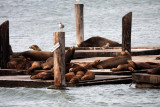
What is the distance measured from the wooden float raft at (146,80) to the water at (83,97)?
157mm

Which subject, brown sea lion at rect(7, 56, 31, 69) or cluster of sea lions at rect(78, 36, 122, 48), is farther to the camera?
cluster of sea lions at rect(78, 36, 122, 48)

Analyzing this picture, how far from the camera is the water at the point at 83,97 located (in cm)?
A: 1977

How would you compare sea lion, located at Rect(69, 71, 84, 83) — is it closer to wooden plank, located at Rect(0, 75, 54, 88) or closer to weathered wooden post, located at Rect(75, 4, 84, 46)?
wooden plank, located at Rect(0, 75, 54, 88)

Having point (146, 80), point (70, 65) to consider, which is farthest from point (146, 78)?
point (70, 65)

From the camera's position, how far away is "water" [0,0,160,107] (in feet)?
66.4

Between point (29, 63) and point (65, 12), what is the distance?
180 feet

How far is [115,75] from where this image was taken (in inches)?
882

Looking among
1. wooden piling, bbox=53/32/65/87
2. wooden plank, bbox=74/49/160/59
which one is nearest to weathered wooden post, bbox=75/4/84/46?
wooden plank, bbox=74/49/160/59

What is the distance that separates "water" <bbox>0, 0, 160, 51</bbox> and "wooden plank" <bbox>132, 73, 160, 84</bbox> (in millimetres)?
22885

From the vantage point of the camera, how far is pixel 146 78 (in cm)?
2045

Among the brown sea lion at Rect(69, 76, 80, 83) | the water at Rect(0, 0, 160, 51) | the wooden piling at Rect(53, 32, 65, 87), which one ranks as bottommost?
the water at Rect(0, 0, 160, 51)

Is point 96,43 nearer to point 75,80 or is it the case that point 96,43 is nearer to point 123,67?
point 123,67

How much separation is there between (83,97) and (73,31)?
39015mm

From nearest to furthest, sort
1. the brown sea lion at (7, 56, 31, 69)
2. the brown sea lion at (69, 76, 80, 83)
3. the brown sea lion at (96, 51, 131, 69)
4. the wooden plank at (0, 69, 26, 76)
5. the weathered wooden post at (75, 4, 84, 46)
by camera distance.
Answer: the brown sea lion at (69, 76, 80, 83) → the wooden plank at (0, 69, 26, 76) → the brown sea lion at (96, 51, 131, 69) → the brown sea lion at (7, 56, 31, 69) → the weathered wooden post at (75, 4, 84, 46)
